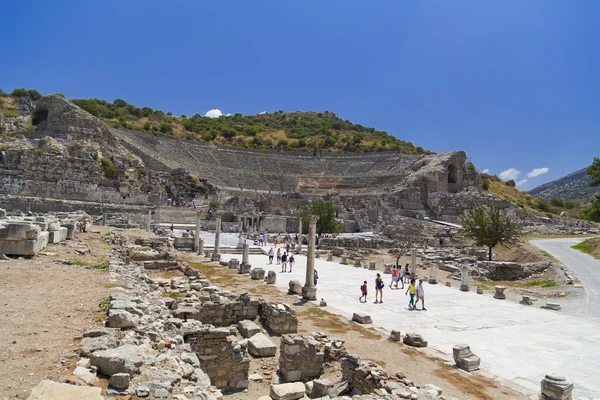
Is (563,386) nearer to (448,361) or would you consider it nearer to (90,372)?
(448,361)

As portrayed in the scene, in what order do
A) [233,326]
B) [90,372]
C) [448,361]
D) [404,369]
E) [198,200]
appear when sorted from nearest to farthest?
[90,372], [404,369], [448,361], [233,326], [198,200]

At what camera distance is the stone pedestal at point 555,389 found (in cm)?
633

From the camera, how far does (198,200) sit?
5053 centimetres

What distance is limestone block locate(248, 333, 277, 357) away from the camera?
8359 millimetres

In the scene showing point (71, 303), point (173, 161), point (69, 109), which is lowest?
point (71, 303)

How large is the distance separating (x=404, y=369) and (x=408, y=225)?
38.5m

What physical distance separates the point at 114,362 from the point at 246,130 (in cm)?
10564

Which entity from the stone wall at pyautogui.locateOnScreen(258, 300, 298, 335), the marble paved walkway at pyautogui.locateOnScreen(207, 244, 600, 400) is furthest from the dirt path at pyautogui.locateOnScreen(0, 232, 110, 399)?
the marble paved walkway at pyautogui.locateOnScreen(207, 244, 600, 400)

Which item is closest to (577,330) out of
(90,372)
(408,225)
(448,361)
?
(448,361)

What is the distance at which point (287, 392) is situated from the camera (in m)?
6.36

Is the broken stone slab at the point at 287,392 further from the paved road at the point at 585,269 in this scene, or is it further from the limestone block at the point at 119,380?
the paved road at the point at 585,269

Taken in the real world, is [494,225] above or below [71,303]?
above

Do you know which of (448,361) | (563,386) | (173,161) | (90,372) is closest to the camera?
(90,372)

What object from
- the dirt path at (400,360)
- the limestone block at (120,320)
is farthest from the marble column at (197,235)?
the limestone block at (120,320)
